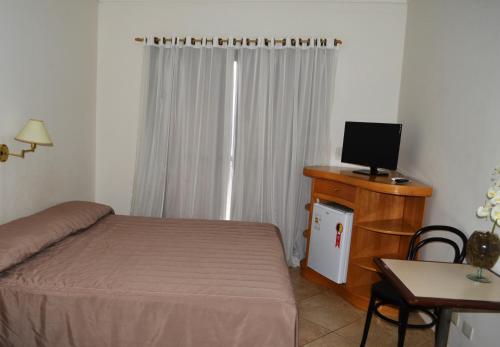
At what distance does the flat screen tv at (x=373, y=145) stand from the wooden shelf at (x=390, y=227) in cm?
44

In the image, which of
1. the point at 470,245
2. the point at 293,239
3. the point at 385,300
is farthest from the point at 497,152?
the point at 293,239

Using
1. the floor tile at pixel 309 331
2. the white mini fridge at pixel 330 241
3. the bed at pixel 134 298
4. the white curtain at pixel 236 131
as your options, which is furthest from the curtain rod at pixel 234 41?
the floor tile at pixel 309 331

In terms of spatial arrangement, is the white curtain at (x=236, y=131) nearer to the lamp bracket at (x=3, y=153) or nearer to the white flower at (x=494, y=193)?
the lamp bracket at (x=3, y=153)

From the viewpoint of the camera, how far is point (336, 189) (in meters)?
3.23

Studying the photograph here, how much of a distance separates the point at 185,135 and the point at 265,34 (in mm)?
1310

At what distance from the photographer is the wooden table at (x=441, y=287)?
147 centimetres

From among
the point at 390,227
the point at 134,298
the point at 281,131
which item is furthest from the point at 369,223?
the point at 134,298

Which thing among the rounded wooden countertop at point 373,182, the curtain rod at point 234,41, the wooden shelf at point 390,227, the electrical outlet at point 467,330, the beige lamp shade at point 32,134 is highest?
the curtain rod at point 234,41

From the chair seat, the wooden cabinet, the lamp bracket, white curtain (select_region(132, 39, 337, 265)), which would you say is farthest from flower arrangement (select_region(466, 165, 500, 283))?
the lamp bracket

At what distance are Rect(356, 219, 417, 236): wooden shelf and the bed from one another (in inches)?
39.1

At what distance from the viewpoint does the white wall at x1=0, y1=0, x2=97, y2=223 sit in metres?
2.57

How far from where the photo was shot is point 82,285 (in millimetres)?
1758

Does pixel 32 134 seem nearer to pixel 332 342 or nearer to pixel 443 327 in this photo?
pixel 332 342

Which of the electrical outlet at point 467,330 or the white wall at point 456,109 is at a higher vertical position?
the white wall at point 456,109
